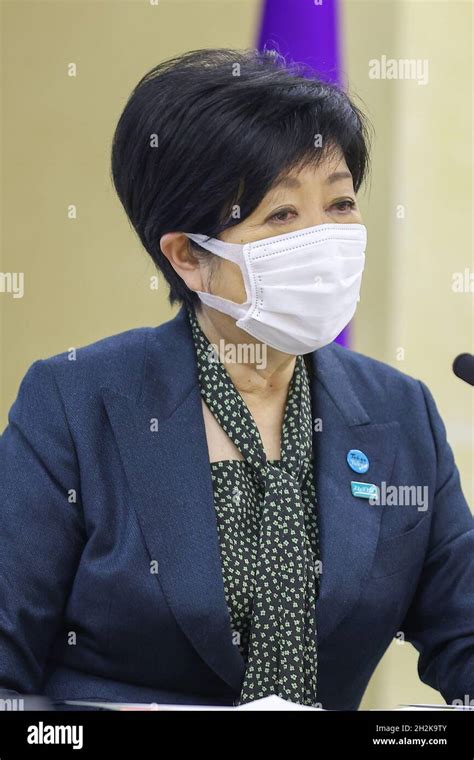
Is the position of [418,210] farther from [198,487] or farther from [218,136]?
[198,487]

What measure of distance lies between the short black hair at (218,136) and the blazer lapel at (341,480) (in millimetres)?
274

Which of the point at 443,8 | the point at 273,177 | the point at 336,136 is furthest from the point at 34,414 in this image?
the point at 443,8

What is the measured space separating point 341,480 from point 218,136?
55 cm

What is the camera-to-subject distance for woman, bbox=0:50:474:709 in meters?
1.60

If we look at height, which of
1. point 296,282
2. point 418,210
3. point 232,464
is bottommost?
point 232,464

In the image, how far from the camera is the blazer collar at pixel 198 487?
1579 mm

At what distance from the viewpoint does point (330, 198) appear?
1.72 meters

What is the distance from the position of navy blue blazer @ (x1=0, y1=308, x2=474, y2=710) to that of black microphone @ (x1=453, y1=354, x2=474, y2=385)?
35cm

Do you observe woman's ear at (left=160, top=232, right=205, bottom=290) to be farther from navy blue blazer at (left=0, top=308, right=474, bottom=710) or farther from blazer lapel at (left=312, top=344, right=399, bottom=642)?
blazer lapel at (left=312, top=344, right=399, bottom=642)

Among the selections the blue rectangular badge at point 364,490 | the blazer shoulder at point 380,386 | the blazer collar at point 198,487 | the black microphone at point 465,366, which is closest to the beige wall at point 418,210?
the blazer shoulder at point 380,386

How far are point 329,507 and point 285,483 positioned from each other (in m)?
0.08

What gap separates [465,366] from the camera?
147cm

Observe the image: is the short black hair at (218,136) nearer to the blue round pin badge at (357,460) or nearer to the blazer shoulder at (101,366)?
the blazer shoulder at (101,366)

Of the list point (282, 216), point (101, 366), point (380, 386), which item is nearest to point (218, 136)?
point (282, 216)
